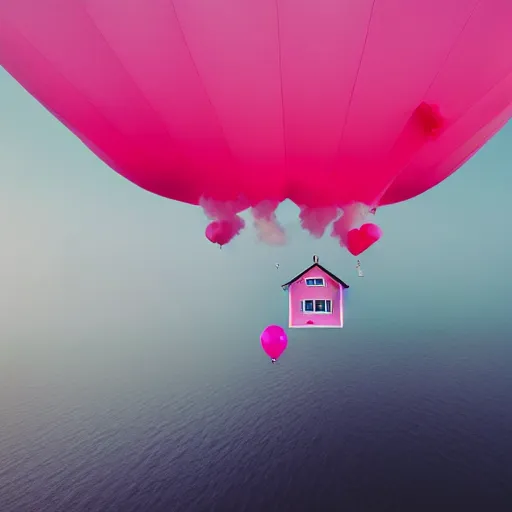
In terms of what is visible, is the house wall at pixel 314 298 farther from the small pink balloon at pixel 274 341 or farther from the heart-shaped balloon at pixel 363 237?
the heart-shaped balloon at pixel 363 237

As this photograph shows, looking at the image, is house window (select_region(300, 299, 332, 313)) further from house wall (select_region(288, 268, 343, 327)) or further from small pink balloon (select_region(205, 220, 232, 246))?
small pink balloon (select_region(205, 220, 232, 246))

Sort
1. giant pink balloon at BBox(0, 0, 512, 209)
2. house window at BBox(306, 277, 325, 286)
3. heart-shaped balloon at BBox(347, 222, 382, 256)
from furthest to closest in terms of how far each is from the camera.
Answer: house window at BBox(306, 277, 325, 286) < heart-shaped balloon at BBox(347, 222, 382, 256) < giant pink balloon at BBox(0, 0, 512, 209)

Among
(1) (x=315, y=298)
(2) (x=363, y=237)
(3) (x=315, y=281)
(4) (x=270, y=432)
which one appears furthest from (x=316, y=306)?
(4) (x=270, y=432)

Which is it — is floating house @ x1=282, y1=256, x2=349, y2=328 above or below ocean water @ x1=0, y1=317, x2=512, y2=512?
above

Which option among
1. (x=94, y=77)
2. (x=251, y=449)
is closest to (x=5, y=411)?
(x=251, y=449)

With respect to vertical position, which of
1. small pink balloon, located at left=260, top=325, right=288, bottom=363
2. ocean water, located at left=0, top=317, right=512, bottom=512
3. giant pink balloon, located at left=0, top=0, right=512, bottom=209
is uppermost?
giant pink balloon, located at left=0, top=0, right=512, bottom=209

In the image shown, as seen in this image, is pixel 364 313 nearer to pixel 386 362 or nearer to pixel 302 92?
pixel 386 362

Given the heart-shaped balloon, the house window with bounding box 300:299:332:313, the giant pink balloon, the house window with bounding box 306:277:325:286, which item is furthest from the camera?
the house window with bounding box 306:277:325:286

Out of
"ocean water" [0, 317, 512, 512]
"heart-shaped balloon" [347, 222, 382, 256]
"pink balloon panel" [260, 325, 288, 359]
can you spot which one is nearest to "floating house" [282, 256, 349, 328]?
"pink balloon panel" [260, 325, 288, 359]
